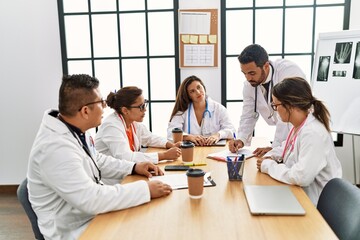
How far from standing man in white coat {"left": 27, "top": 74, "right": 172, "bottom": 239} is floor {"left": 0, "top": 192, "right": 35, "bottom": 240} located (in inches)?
65.6

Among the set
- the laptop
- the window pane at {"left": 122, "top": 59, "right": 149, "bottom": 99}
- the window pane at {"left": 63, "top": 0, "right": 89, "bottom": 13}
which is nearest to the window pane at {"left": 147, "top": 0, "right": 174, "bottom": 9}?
the window pane at {"left": 122, "top": 59, "right": 149, "bottom": 99}

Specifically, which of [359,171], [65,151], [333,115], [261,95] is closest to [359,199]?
[65,151]

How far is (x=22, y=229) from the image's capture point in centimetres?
301

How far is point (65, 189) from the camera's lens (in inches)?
52.1

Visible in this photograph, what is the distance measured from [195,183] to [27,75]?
10.1 feet

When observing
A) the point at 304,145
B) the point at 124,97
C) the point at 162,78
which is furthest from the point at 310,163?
the point at 162,78

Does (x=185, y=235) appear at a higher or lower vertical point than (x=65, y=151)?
lower

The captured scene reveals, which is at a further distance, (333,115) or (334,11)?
(334,11)

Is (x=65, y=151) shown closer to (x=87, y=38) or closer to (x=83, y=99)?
(x=83, y=99)

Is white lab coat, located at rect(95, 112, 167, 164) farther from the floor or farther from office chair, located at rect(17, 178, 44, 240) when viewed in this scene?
the floor

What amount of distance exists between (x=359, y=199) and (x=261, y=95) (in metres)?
1.44

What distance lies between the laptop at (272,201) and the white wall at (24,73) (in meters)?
2.97

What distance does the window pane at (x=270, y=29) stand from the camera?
357 cm

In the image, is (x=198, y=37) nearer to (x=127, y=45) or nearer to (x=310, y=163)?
(x=127, y=45)
